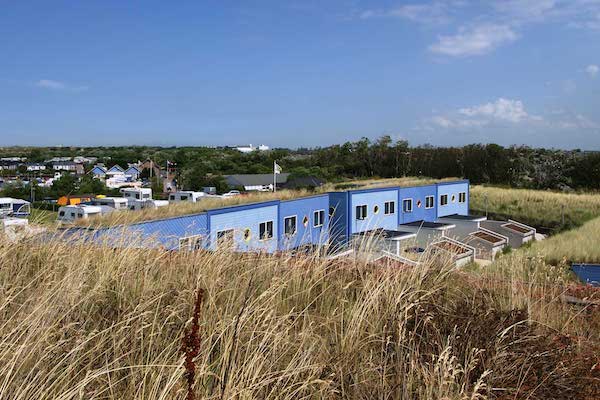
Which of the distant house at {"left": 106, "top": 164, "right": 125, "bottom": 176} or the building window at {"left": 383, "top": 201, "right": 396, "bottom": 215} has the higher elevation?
the distant house at {"left": 106, "top": 164, "right": 125, "bottom": 176}

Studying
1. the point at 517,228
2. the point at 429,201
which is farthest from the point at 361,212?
the point at 517,228

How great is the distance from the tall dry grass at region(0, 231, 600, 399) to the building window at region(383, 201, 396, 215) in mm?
21322

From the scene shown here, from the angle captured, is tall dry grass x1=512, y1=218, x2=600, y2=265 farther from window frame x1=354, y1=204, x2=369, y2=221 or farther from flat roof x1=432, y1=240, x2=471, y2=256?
window frame x1=354, y1=204, x2=369, y2=221

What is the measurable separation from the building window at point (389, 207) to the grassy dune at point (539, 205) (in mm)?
9736

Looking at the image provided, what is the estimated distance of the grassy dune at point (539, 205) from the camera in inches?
1131

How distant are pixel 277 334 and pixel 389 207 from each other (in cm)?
2323

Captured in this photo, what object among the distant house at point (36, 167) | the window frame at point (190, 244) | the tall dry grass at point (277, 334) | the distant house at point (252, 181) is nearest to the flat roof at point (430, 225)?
the window frame at point (190, 244)

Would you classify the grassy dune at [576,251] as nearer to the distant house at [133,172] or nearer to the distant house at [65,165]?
the distant house at [133,172]

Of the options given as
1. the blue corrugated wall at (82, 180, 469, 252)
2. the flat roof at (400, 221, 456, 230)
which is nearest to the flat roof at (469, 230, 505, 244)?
the flat roof at (400, 221, 456, 230)

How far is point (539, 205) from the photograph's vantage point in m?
31.4

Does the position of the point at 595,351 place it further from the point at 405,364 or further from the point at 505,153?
the point at 505,153

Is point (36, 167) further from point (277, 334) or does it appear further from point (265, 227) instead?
point (277, 334)

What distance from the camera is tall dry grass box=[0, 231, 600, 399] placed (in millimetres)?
1776

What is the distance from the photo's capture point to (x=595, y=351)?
2.49 metres
